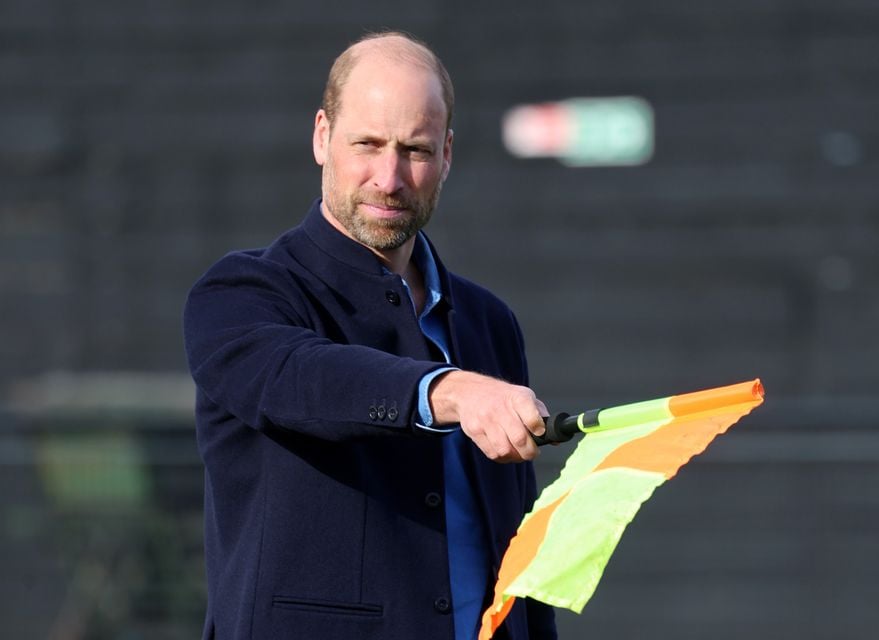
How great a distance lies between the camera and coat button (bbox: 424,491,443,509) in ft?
8.22

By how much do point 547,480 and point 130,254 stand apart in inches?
88.2

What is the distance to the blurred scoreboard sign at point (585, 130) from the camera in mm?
7402

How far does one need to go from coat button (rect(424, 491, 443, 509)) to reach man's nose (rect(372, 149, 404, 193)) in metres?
0.48

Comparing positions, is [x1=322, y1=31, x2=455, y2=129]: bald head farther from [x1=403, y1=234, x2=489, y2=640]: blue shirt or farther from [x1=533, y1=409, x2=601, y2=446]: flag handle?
[x1=533, y1=409, x2=601, y2=446]: flag handle

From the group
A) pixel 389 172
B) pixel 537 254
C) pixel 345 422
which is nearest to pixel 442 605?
pixel 345 422

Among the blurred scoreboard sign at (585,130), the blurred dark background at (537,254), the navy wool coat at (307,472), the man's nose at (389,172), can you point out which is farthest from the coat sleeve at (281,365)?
the blurred scoreboard sign at (585,130)

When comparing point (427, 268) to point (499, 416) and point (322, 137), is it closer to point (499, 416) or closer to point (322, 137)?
point (322, 137)

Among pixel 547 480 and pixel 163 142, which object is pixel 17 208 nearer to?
pixel 163 142

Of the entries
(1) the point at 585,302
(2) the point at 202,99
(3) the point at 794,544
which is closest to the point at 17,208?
(2) the point at 202,99

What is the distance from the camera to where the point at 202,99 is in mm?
7621

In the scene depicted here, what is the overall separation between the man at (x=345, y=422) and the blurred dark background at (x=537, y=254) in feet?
14.7

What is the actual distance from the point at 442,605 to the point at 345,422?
419 mm

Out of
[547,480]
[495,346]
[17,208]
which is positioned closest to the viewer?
[495,346]

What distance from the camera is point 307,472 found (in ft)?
7.97
